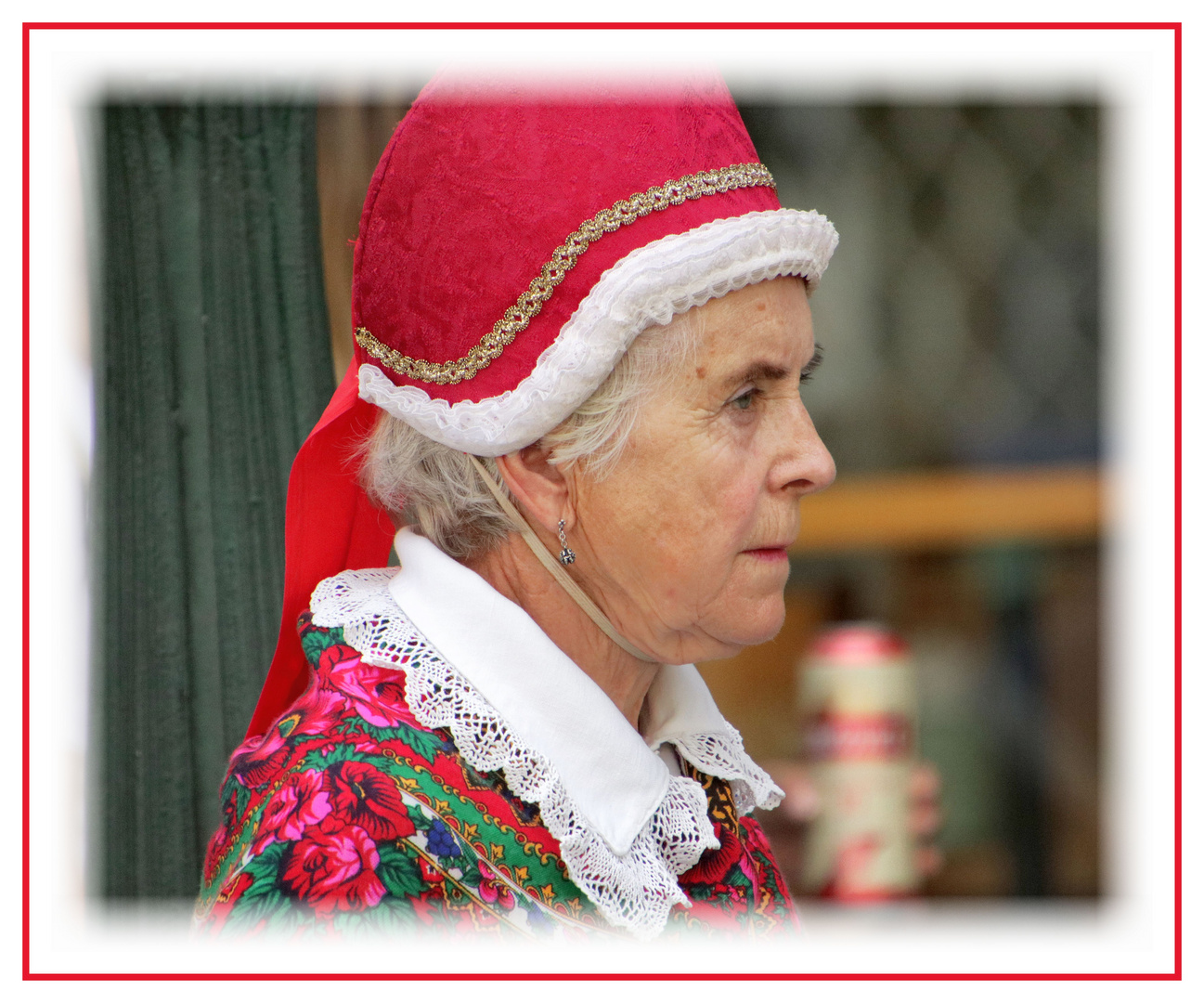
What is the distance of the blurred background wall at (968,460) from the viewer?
2750 mm

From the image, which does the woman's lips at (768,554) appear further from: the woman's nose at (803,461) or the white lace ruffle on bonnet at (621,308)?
the white lace ruffle on bonnet at (621,308)

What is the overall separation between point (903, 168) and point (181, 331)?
1.72 m

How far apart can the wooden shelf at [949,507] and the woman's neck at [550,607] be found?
1.42m

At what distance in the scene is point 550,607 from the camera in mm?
1424

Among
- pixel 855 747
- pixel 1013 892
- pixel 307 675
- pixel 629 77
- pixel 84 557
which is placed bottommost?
pixel 1013 892

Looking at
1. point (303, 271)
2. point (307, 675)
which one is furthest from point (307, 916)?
point (303, 271)

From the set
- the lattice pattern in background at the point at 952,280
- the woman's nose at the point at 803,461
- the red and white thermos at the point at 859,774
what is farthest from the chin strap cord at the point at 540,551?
the lattice pattern in background at the point at 952,280

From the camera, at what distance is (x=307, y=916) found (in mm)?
1065

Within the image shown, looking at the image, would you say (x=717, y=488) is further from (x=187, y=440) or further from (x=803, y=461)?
(x=187, y=440)

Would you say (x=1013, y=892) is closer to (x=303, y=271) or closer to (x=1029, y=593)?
(x=1029, y=593)

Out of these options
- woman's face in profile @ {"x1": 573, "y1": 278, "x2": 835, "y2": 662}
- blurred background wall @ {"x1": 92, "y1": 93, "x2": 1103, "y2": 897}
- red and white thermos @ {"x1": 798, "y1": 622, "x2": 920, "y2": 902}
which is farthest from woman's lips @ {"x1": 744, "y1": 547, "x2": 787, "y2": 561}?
blurred background wall @ {"x1": 92, "y1": 93, "x2": 1103, "y2": 897}

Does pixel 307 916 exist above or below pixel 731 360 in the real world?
below

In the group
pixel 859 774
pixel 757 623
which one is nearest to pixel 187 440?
pixel 757 623

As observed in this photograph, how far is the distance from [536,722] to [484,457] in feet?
1.06
